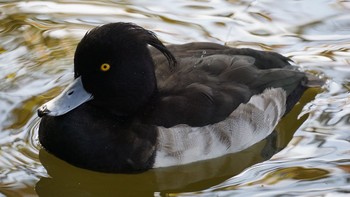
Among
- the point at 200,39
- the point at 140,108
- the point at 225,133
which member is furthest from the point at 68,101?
the point at 200,39

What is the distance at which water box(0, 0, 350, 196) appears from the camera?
7.09m

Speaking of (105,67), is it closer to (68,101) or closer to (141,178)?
(68,101)

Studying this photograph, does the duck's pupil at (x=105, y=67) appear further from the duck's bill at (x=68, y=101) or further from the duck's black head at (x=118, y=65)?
the duck's bill at (x=68, y=101)

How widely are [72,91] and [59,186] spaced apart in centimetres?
73

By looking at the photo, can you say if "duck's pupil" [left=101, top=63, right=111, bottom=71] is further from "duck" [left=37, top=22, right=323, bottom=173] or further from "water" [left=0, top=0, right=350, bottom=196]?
"water" [left=0, top=0, right=350, bottom=196]

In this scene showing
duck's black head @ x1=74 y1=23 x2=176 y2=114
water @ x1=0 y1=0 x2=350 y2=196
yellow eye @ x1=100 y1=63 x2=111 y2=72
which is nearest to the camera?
duck's black head @ x1=74 y1=23 x2=176 y2=114

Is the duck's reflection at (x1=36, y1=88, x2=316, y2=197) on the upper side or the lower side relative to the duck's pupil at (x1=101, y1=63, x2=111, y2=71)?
lower

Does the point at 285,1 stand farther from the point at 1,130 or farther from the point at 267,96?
the point at 1,130

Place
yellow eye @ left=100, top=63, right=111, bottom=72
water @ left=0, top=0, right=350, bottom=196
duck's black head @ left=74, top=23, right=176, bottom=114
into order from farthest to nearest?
water @ left=0, top=0, right=350, bottom=196
yellow eye @ left=100, top=63, right=111, bottom=72
duck's black head @ left=74, top=23, right=176, bottom=114

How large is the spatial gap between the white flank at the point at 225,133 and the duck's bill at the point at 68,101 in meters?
0.63

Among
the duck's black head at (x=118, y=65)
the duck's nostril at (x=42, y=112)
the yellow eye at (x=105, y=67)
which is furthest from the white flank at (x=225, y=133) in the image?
the duck's nostril at (x=42, y=112)

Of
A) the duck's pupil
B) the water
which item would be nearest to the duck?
the duck's pupil

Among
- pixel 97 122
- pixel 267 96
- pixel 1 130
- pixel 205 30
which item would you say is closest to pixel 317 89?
pixel 267 96

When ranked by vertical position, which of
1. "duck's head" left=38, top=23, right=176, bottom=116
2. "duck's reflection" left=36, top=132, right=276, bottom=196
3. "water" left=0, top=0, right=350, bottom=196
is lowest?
"duck's reflection" left=36, top=132, right=276, bottom=196
